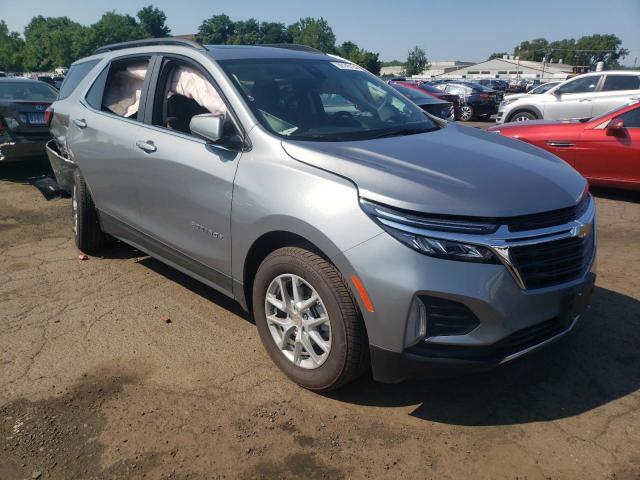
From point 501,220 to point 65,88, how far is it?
188 inches

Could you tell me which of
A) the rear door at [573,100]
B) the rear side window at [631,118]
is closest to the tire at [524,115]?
the rear door at [573,100]

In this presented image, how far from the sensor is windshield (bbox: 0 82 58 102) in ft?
28.1

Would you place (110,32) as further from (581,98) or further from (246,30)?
(581,98)

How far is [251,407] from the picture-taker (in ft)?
9.25

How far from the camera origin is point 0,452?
8.17 ft

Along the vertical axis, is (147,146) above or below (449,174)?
below

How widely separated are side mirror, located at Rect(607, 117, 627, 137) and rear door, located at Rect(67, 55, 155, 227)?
5847mm

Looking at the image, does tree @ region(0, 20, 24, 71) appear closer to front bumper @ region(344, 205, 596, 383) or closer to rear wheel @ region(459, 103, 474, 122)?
rear wheel @ region(459, 103, 474, 122)

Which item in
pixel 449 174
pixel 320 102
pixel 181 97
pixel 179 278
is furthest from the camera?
pixel 179 278

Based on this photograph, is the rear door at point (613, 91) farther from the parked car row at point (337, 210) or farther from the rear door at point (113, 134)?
the rear door at point (113, 134)

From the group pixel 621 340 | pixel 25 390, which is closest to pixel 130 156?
pixel 25 390

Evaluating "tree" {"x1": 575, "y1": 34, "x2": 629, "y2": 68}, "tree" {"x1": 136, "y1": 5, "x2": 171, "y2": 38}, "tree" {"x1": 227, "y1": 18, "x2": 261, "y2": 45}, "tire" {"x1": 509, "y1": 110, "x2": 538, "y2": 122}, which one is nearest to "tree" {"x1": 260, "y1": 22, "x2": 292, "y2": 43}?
"tree" {"x1": 227, "y1": 18, "x2": 261, "y2": 45}

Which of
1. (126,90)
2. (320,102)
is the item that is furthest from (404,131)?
(126,90)

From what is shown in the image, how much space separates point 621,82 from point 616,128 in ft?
21.0
